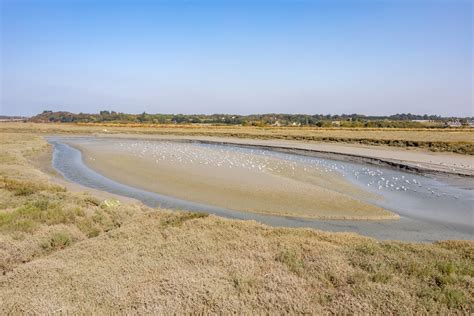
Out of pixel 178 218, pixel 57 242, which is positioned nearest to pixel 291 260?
pixel 178 218

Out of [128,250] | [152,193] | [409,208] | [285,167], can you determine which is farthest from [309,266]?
[285,167]

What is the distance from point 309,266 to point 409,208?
34.3 feet

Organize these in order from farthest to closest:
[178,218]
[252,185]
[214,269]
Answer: [252,185]
[178,218]
[214,269]

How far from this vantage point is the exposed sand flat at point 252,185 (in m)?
15.3

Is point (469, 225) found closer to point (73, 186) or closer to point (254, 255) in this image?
point (254, 255)

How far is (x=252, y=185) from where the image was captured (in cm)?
1952

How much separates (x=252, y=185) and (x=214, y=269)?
12.5 metres

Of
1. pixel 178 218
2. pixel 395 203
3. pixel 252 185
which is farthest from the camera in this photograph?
pixel 252 185

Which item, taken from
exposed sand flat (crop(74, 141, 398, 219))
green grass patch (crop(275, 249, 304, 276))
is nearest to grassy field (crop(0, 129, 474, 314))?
green grass patch (crop(275, 249, 304, 276))

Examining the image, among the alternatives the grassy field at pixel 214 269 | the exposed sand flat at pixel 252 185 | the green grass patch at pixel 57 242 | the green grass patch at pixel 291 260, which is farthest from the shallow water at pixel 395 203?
the green grass patch at pixel 57 242

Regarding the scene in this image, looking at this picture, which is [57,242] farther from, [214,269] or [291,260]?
[291,260]

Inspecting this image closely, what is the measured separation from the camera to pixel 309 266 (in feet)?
24.1

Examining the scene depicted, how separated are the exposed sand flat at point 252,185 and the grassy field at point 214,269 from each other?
5.01 metres

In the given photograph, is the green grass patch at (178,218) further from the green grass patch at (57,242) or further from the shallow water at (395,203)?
the shallow water at (395,203)
